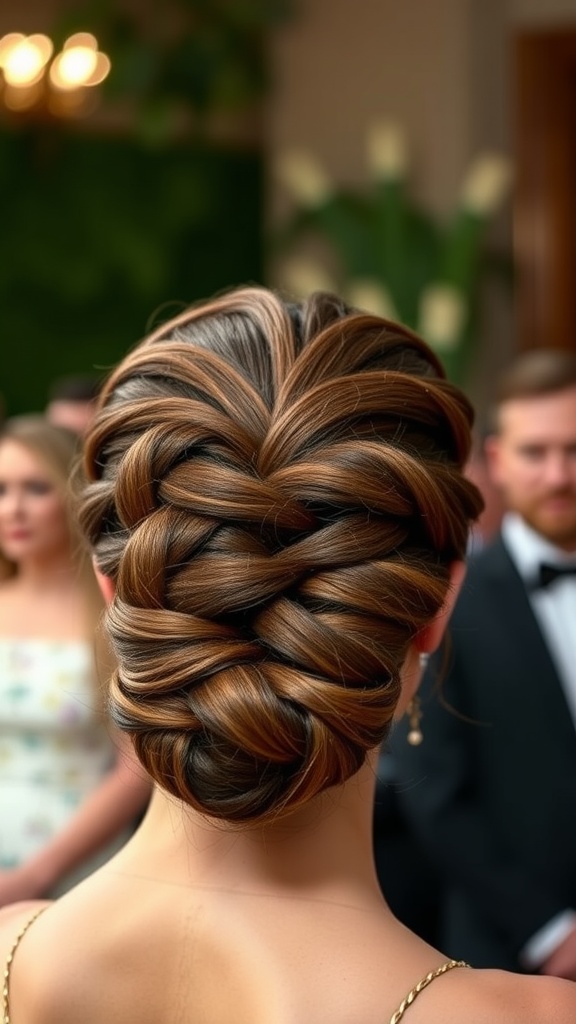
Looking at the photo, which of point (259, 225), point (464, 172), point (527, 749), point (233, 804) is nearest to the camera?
point (233, 804)

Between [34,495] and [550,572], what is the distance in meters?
1.10

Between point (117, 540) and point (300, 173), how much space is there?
6320 mm

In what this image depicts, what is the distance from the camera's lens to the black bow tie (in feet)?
8.84

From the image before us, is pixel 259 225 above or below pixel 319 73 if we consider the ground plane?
below

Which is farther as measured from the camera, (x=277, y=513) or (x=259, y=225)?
(x=259, y=225)

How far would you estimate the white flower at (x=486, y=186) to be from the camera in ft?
22.4

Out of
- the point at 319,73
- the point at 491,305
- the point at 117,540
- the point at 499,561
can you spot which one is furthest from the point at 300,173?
the point at 117,540

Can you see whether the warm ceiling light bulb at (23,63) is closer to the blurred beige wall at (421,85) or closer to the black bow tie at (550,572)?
the blurred beige wall at (421,85)

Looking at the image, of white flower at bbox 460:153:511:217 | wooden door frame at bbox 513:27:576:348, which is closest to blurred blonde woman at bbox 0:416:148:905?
white flower at bbox 460:153:511:217

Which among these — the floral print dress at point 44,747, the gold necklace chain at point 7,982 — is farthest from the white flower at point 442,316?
the gold necklace chain at point 7,982

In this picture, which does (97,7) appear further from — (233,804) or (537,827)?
(233,804)

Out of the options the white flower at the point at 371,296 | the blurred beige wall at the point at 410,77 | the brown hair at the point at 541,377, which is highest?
the blurred beige wall at the point at 410,77

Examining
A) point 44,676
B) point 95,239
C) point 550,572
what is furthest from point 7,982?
point 95,239

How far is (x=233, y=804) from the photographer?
103cm
